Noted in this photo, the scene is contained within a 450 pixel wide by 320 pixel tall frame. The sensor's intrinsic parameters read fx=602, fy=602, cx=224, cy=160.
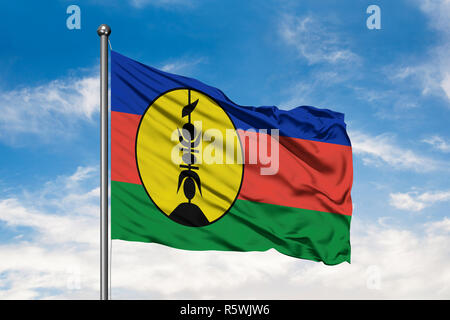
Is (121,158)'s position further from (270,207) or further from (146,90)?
(270,207)

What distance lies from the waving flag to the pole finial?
839 millimetres

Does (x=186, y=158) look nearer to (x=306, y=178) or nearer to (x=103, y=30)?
(x=103, y=30)

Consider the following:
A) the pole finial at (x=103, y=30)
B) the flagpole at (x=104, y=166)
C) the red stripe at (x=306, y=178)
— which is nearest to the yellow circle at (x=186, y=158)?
the red stripe at (x=306, y=178)

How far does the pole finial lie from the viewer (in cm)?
839

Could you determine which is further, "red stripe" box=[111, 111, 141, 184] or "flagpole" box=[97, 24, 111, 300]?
"red stripe" box=[111, 111, 141, 184]

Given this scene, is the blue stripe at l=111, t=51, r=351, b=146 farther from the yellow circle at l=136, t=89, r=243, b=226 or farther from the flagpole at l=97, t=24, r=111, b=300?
the flagpole at l=97, t=24, r=111, b=300

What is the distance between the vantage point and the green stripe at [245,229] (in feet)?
29.1

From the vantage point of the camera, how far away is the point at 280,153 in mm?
10617

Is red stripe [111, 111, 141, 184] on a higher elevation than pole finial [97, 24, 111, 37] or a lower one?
lower

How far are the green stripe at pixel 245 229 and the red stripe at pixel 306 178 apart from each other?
0.16 m

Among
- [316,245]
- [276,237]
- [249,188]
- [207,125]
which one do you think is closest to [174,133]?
[207,125]

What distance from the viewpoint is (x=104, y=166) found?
25.6ft

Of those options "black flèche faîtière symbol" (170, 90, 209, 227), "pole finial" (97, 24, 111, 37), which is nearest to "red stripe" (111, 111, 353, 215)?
"black flèche faîtière symbol" (170, 90, 209, 227)

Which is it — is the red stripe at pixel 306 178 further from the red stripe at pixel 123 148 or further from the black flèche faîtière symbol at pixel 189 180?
the red stripe at pixel 123 148
